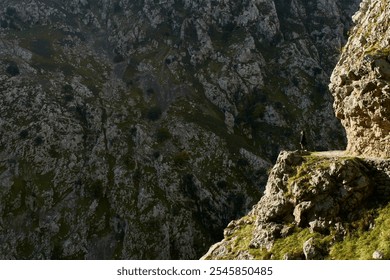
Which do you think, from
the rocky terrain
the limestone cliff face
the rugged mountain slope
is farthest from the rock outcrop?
the rugged mountain slope

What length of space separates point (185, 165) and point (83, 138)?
31.7m

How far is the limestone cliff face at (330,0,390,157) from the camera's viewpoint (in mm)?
28530

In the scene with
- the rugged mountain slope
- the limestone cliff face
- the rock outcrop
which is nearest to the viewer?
the rock outcrop

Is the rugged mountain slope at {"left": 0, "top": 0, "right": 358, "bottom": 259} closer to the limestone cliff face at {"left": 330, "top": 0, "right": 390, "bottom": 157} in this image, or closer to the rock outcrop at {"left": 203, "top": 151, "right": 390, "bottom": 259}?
the rock outcrop at {"left": 203, "top": 151, "right": 390, "bottom": 259}

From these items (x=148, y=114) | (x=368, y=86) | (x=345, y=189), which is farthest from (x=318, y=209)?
(x=148, y=114)

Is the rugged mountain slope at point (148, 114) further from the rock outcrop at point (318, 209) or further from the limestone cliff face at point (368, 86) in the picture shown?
the limestone cliff face at point (368, 86)

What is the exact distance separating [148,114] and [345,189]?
318 ft

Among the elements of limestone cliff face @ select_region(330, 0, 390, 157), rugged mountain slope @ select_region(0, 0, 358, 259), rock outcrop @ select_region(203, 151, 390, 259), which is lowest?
rock outcrop @ select_region(203, 151, 390, 259)

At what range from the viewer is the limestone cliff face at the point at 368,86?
28.5 metres

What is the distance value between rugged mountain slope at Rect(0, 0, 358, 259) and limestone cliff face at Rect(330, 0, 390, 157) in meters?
61.7

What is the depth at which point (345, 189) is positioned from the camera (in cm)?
2623

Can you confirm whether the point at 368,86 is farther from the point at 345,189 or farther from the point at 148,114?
the point at 148,114

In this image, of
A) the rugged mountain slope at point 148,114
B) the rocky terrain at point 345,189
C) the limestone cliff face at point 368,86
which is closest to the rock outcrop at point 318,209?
the rocky terrain at point 345,189
